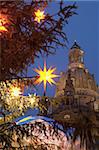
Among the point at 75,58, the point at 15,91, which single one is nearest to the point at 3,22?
the point at 15,91

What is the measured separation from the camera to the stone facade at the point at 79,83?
52.4m

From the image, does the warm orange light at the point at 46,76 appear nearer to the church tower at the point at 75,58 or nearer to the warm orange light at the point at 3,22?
the warm orange light at the point at 3,22

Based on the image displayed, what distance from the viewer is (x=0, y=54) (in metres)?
4.28

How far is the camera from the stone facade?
5238 centimetres

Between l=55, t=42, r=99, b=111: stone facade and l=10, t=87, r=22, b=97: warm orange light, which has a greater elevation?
l=55, t=42, r=99, b=111: stone facade

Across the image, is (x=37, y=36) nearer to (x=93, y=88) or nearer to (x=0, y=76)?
(x=0, y=76)

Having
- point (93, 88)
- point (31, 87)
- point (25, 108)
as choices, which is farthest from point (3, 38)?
point (93, 88)

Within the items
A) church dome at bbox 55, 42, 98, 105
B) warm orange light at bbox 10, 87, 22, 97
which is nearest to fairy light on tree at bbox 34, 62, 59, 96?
warm orange light at bbox 10, 87, 22, 97

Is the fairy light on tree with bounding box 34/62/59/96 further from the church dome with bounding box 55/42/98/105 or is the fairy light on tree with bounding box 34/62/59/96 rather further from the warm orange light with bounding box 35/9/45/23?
the church dome with bounding box 55/42/98/105

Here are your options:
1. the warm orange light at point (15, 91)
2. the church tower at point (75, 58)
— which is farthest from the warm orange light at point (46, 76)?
the church tower at point (75, 58)

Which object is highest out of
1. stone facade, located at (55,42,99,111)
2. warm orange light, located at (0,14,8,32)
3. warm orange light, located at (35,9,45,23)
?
stone facade, located at (55,42,99,111)

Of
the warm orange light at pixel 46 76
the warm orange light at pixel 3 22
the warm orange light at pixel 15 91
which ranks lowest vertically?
the warm orange light at pixel 15 91

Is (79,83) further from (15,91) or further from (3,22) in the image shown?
(3,22)

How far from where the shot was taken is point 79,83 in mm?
56594
